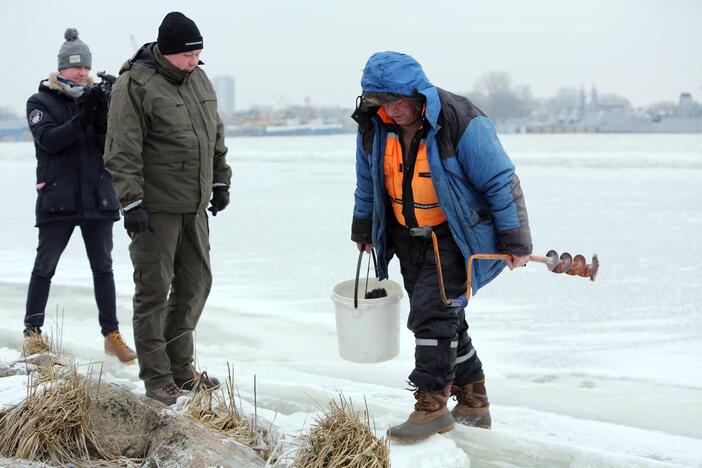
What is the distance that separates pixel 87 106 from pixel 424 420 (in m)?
2.31

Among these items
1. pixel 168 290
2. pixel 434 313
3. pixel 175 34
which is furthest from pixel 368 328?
pixel 175 34

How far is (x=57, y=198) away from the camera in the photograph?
13.3 feet

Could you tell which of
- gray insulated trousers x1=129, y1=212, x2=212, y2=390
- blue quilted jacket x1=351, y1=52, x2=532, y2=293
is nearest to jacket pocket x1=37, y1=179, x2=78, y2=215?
gray insulated trousers x1=129, y1=212, x2=212, y2=390

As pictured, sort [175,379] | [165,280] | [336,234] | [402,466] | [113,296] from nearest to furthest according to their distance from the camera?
[402,466], [165,280], [175,379], [113,296], [336,234]

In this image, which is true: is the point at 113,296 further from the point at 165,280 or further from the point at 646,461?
the point at 646,461

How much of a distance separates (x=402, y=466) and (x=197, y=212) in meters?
1.50

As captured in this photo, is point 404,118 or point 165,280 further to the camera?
point 165,280

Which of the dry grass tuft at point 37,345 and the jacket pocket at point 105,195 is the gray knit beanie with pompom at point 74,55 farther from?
the dry grass tuft at point 37,345

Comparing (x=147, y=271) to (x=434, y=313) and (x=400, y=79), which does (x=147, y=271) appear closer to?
(x=434, y=313)

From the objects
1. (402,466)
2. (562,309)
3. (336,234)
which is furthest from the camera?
(336,234)

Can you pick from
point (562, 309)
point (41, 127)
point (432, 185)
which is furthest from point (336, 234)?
point (432, 185)

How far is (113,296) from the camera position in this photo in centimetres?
444

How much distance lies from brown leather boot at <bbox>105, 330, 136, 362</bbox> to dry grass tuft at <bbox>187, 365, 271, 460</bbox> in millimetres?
1324

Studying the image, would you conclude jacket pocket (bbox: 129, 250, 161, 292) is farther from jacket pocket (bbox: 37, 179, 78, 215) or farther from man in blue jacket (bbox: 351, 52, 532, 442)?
man in blue jacket (bbox: 351, 52, 532, 442)
